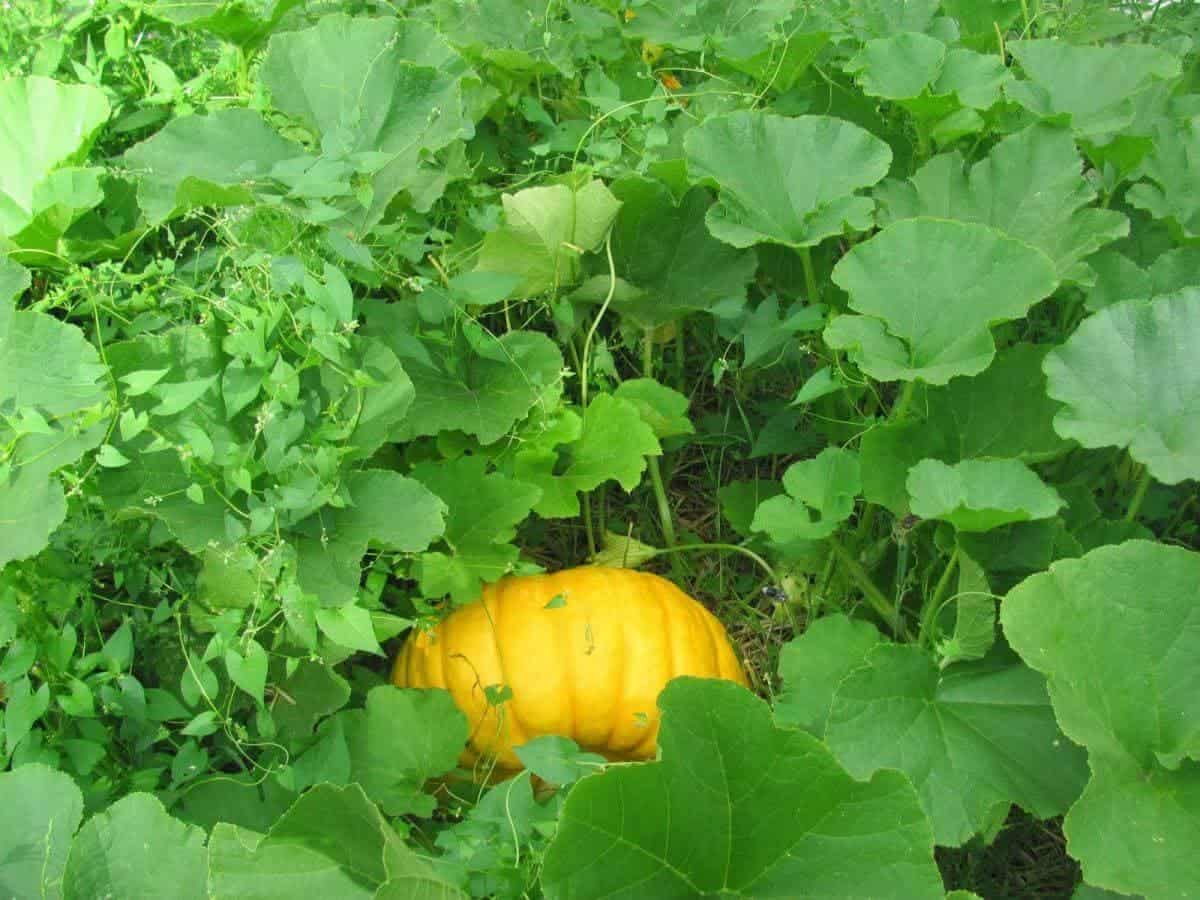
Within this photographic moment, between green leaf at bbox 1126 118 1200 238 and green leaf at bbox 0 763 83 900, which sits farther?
green leaf at bbox 1126 118 1200 238

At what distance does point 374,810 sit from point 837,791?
406 mm

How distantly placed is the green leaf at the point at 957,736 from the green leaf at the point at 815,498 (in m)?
0.20

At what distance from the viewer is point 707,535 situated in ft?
6.23

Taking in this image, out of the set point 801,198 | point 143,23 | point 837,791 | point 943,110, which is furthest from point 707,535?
point 143,23

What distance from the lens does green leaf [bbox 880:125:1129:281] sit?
152cm

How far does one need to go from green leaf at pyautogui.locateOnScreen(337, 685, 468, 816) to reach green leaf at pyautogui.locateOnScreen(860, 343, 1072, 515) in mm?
565

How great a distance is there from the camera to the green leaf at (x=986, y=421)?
1.44m

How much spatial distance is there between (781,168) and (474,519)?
23.3 inches

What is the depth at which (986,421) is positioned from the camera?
148cm

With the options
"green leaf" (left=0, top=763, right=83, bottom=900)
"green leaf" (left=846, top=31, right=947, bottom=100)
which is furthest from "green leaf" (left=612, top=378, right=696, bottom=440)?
"green leaf" (left=0, top=763, right=83, bottom=900)

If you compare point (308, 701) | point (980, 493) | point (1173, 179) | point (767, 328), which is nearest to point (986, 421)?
point (980, 493)

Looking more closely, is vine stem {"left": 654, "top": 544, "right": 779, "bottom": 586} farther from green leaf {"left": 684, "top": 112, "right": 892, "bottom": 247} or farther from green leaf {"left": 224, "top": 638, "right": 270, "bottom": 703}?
A: green leaf {"left": 224, "top": 638, "right": 270, "bottom": 703}

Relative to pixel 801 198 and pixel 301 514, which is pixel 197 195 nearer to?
pixel 301 514

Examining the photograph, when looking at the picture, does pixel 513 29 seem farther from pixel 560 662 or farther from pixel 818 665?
pixel 818 665
